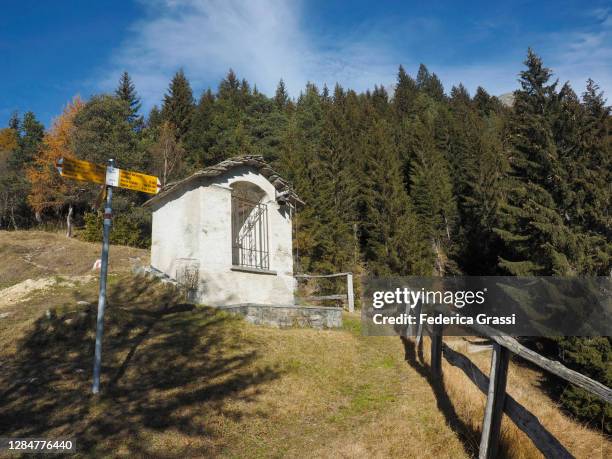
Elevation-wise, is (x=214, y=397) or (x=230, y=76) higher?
(x=230, y=76)

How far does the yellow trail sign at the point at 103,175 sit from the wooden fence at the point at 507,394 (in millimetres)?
5085

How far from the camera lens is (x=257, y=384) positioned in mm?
6277

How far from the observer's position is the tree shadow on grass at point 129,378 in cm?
468

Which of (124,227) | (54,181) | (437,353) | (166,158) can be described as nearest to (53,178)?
(54,181)

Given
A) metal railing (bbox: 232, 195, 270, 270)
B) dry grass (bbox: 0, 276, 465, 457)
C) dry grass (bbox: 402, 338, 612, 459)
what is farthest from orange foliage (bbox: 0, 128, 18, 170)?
dry grass (bbox: 402, 338, 612, 459)

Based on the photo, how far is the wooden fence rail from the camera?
2980mm

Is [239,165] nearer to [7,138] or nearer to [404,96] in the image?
[7,138]

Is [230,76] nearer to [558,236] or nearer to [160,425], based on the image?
[558,236]

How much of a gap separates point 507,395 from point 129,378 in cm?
523

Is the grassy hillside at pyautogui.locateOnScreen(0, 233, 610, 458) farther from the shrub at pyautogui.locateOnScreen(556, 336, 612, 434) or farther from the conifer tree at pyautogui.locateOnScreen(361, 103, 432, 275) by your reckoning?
the conifer tree at pyautogui.locateOnScreen(361, 103, 432, 275)

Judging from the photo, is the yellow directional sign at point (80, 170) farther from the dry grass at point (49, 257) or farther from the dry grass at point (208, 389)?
the dry grass at point (49, 257)

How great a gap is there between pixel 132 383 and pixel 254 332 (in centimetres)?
319

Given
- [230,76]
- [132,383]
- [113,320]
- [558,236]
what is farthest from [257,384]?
[230,76]

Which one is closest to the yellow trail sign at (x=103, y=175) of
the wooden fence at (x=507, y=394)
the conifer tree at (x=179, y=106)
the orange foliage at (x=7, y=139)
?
the wooden fence at (x=507, y=394)
